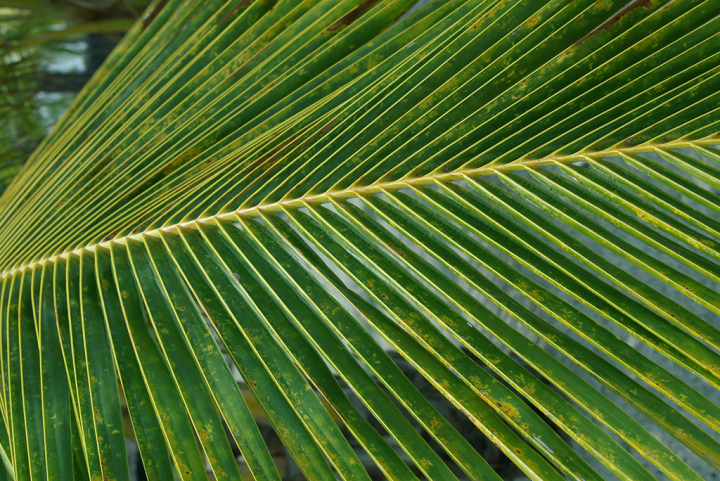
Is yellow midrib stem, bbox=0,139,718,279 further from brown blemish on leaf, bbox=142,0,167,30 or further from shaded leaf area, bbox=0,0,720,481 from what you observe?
brown blemish on leaf, bbox=142,0,167,30

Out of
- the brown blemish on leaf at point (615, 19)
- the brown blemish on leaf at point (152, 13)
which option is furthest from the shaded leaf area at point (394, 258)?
the brown blemish on leaf at point (152, 13)

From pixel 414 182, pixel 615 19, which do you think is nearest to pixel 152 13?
pixel 414 182

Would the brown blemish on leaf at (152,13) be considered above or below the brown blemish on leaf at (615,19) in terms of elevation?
above

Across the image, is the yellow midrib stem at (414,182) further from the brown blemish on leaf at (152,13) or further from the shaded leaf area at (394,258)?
the brown blemish on leaf at (152,13)

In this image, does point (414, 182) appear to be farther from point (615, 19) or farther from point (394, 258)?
point (615, 19)

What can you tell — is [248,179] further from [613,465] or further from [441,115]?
[613,465]

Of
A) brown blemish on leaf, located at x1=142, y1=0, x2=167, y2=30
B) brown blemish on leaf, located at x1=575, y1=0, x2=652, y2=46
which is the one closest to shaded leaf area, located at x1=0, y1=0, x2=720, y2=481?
brown blemish on leaf, located at x1=575, y1=0, x2=652, y2=46

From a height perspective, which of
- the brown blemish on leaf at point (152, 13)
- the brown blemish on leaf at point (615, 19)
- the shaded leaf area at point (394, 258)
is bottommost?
the shaded leaf area at point (394, 258)

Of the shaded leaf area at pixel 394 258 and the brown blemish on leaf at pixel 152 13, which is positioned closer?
the shaded leaf area at pixel 394 258

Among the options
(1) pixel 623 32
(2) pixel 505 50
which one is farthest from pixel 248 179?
(1) pixel 623 32
